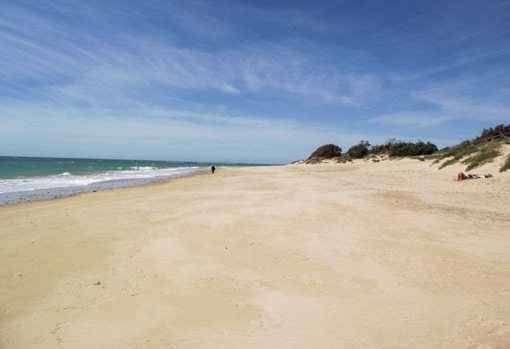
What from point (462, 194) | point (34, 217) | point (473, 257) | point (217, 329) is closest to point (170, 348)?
point (217, 329)

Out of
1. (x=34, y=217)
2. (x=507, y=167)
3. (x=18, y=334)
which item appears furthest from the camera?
(x=507, y=167)

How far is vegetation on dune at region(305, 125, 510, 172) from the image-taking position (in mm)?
18225

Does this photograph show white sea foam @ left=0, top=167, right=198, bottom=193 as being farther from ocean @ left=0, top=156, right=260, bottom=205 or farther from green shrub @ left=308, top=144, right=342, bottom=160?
green shrub @ left=308, top=144, right=342, bottom=160

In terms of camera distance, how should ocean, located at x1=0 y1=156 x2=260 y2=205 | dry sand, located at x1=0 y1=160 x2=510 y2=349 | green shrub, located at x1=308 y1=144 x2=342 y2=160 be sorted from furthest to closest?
green shrub, located at x1=308 y1=144 x2=342 y2=160 → ocean, located at x1=0 y1=156 x2=260 y2=205 → dry sand, located at x1=0 y1=160 x2=510 y2=349

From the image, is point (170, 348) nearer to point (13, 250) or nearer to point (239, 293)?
point (239, 293)

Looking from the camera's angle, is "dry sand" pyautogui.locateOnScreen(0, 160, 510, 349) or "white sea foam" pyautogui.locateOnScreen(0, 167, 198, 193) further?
"white sea foam" pyautogui.locateOnScreen(0, 167, 198, 193)

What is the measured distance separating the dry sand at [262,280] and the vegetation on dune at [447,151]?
33.2 ft

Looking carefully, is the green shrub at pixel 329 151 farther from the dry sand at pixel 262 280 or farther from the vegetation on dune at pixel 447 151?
the dry sand at pixel 262 280

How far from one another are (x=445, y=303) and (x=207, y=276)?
3.20 m

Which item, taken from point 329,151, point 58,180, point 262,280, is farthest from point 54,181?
point 329,151

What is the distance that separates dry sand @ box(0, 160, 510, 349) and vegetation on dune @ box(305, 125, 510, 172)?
1011 cm

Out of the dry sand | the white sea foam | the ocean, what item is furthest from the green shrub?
the dry sand

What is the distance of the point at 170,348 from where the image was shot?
3.39 meters

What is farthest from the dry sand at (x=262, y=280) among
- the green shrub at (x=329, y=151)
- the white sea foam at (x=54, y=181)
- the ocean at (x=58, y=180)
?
the green shrub at (x=329, y=151)
